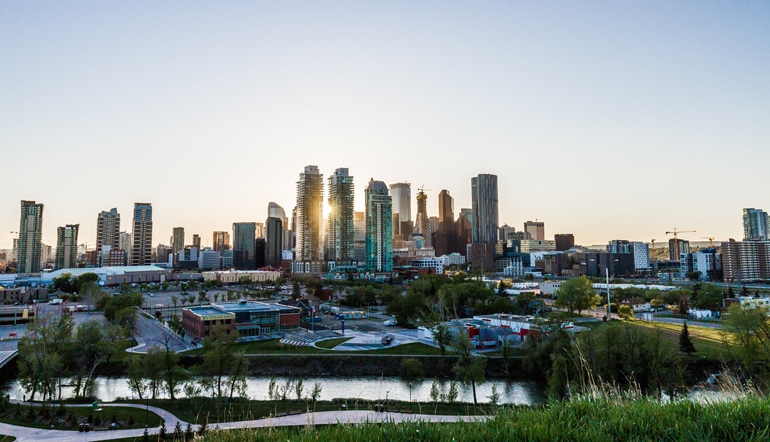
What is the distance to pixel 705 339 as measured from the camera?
105 ft

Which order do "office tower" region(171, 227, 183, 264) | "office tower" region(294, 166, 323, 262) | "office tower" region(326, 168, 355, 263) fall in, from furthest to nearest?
"office tower" region(171, 227, 183, 264)
"office tower" region(294, 166, 323, 262)
"office tower" region(326, 168, 355, 263)

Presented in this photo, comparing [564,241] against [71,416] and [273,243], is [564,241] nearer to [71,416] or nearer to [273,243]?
[273,243]

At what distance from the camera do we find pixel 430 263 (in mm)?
118750

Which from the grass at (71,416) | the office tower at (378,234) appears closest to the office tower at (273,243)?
the office tower at (378,234)

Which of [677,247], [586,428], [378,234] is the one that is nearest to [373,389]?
[586,428]

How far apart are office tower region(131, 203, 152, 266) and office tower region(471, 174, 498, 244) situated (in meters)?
106

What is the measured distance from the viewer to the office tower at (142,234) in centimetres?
10456

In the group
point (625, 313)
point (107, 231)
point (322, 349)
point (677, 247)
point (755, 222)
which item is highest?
point (755, 222)

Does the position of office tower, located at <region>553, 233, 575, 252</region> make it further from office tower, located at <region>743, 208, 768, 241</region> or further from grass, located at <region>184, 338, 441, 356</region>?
grass, located at <region>184, 338, 441, 356</region>

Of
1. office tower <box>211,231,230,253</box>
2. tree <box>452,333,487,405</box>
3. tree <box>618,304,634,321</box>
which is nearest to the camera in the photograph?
tree <box>452,333,487,405</box>

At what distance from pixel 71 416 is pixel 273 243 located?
121753mm

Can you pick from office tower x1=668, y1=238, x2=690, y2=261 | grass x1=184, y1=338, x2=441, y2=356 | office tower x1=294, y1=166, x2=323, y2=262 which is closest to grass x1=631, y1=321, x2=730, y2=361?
grass x1=184, y1=338, x2=441, y2=356

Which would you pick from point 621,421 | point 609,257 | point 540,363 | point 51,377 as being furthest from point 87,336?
point 609,257

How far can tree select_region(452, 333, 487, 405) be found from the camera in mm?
21906
